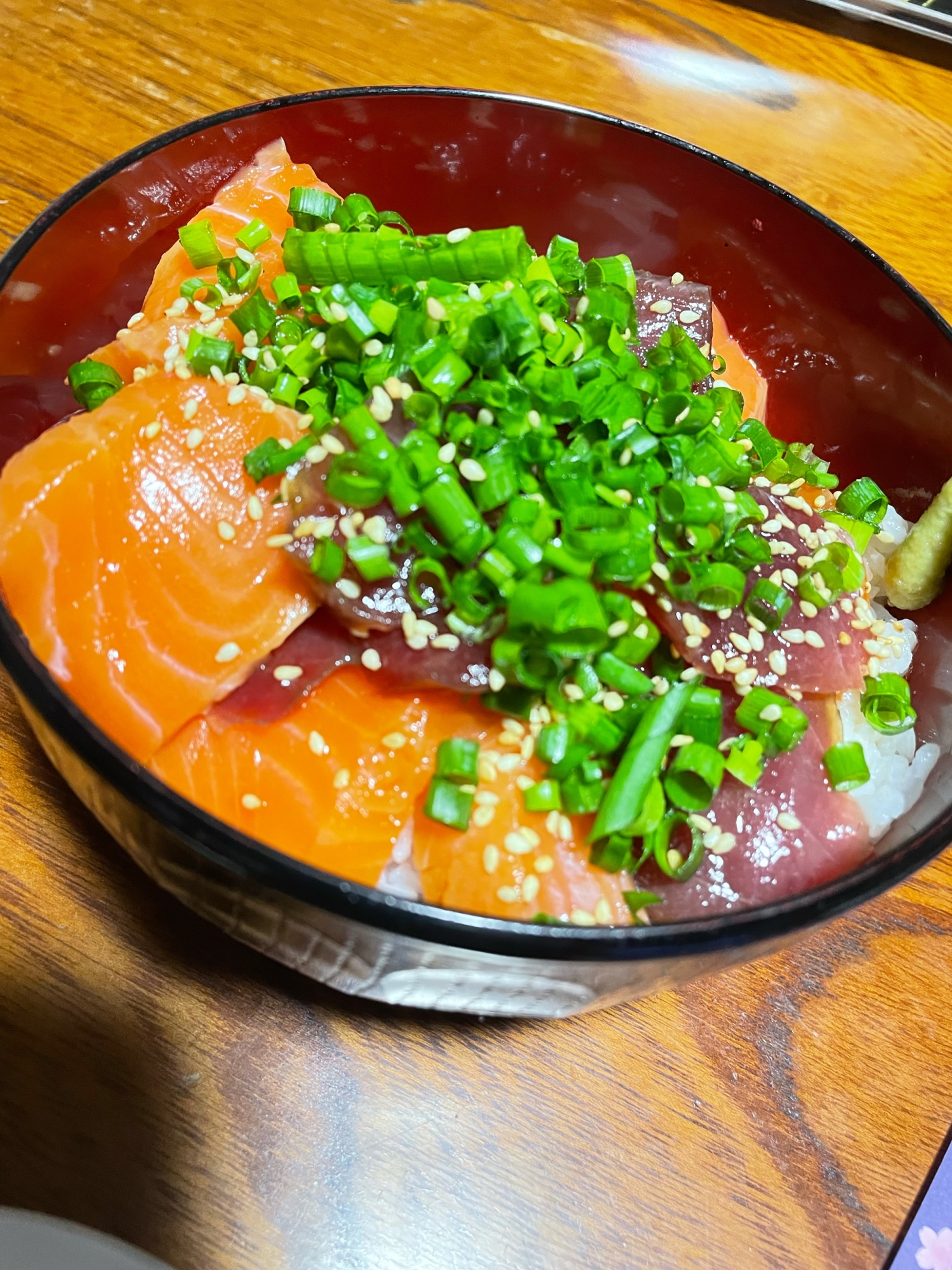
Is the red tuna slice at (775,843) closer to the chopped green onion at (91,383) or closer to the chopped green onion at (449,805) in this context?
the chopped green onion at (449,805)

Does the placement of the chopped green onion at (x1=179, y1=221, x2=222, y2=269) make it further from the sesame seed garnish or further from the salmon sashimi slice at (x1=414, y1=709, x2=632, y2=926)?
the sesame seed garnish

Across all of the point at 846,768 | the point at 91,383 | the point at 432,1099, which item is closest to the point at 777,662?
the point at 846,768

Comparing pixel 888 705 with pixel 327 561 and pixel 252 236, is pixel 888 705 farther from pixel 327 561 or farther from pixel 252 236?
pixel 252 236

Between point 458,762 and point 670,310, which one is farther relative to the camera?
point 670,310

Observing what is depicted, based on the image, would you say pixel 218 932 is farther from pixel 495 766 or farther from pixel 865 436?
pixel 865 436

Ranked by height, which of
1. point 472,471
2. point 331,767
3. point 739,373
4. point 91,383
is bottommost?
point 331,767

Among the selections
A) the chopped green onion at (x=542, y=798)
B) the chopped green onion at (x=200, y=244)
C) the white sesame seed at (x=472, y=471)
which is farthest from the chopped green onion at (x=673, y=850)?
the chopped green onion at (x=200, y=244)

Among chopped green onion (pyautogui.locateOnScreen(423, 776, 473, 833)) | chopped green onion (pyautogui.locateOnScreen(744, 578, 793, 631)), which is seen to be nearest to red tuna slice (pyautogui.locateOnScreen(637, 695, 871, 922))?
chopped green onion (pyautogui.locateOnScreen(744, 578, 793, 631))
